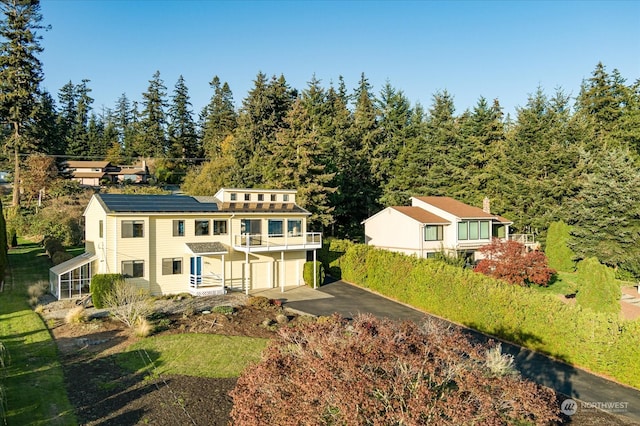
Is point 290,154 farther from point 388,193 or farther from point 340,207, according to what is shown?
point 388,193

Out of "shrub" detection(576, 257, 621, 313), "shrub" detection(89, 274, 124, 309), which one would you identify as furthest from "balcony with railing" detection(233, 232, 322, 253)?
"shrub" detection(576, 257, 621, 313)

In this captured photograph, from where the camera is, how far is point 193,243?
28906 millimetres

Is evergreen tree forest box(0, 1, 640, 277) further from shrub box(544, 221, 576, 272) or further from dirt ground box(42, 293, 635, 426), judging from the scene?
dirt ground box(42, 293, 635, 426)

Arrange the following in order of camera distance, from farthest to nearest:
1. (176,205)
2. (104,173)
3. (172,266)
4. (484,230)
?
(104,173) < (484,230) < (176,205) < (172,266)

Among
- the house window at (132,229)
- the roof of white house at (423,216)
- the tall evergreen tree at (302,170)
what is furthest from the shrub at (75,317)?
the roof of white house at (423,216)

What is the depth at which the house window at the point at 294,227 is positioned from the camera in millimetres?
32938

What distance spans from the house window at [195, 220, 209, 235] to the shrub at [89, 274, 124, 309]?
613cm

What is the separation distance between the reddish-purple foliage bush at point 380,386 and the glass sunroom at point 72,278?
66.7ft

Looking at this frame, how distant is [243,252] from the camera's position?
31094mm

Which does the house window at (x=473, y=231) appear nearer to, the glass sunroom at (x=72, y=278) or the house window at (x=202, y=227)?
the house window at (x=202, y=227)

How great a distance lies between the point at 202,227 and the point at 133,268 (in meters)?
4.94

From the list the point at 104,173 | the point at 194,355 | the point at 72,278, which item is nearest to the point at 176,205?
the point at 72,278

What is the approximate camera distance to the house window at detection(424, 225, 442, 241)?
3766 centimetres

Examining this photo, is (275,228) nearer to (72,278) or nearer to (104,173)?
(72,278)
